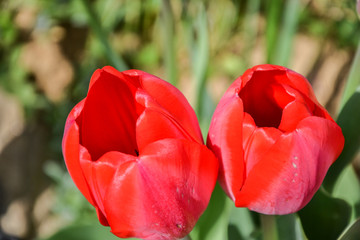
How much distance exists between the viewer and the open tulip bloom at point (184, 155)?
1.03 ft

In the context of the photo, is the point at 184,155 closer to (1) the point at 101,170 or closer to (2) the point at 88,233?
(1) the point at 101,170

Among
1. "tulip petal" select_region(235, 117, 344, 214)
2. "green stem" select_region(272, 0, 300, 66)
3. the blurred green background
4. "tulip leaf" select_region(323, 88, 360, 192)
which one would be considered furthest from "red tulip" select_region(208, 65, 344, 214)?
the blurred green background

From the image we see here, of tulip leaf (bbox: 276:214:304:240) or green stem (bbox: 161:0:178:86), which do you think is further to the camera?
green stem (bbox: 161:0:178:86)

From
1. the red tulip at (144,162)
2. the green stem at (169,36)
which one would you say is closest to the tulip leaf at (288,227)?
the red tulip at (144,162)

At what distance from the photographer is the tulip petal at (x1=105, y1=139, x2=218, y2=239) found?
1.01 feet

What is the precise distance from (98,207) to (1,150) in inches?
51.7

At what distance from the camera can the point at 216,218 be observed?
48 cm

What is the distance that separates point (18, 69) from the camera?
180cm

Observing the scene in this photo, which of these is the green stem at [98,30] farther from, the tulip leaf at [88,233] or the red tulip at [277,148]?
the red tulip at [277,148]

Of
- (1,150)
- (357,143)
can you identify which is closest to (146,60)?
(1,150)

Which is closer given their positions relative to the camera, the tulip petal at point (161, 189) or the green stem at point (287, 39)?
the tulip petal at point (161, 189)

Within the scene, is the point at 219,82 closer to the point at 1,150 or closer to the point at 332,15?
the point at 332,15

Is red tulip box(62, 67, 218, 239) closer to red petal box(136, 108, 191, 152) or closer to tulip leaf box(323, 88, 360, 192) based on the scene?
red petal box(136, 108, 191, 152)

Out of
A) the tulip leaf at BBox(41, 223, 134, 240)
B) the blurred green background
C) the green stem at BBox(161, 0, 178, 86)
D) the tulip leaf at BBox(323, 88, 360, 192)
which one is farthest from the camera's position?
the blurred green background
